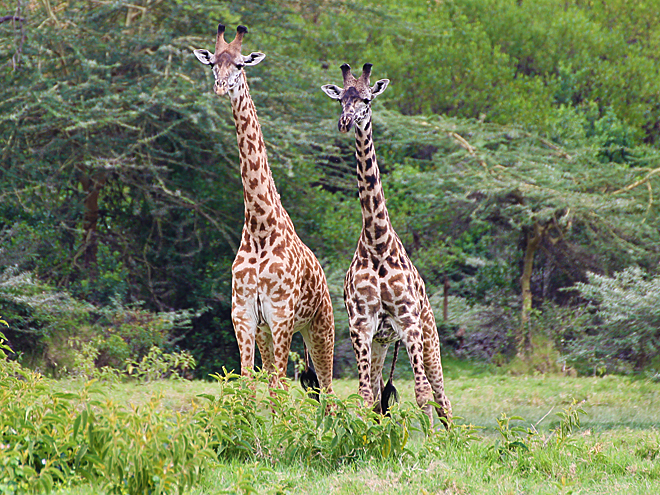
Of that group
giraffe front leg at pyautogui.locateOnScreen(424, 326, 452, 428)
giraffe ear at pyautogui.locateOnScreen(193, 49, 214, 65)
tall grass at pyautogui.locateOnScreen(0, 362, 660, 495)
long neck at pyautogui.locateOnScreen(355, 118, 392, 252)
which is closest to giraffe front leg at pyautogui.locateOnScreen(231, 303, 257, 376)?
tall grass at pyautogui.locateOnScreen(0, 362, 660, 495)

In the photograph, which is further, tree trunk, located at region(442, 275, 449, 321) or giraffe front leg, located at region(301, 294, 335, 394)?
tree trunk, located at region(442, 275, 449, 321)

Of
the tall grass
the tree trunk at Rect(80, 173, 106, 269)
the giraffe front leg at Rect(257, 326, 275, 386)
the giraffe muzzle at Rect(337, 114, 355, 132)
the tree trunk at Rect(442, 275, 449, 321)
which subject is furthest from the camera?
the tree trunk at Rect(442, 275, 449, 321)

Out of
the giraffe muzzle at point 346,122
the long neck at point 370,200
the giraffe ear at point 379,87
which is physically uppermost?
the giraffe ear at point 379,87

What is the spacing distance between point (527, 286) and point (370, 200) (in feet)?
28.9

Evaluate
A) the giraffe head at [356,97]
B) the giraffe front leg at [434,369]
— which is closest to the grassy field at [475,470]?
the giraffe front leg at [434,369]

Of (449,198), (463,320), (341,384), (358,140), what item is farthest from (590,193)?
(358,140)

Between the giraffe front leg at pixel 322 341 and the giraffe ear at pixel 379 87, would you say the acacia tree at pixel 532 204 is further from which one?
the giraffe ear at pixel 379 87

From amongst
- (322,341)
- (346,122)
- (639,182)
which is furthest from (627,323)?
(346,122)

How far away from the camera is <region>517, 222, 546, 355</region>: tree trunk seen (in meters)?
13.7

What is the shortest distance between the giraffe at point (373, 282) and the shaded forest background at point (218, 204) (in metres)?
5.30

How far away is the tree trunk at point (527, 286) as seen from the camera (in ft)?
45.0

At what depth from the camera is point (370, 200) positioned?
5766mm

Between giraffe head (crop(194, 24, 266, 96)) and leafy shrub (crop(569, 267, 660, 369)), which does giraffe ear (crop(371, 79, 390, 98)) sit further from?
leafy shrub (crop(569, 267, 660, 369))

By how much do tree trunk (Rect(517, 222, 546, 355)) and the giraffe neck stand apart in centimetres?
851
